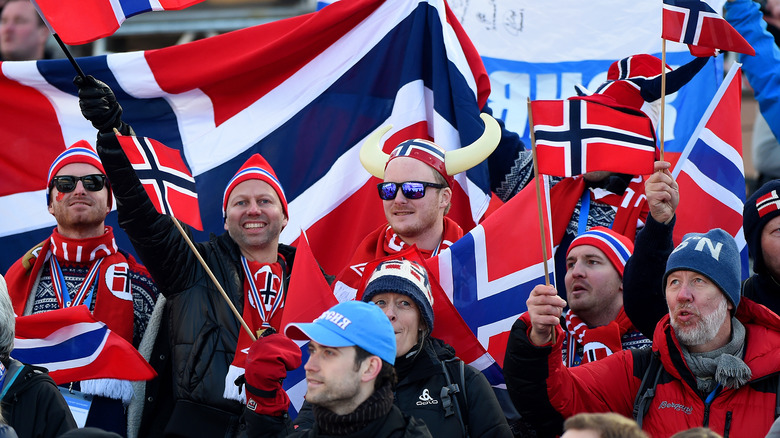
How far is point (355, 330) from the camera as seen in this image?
3.94 metres

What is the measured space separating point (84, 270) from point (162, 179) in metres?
0.75

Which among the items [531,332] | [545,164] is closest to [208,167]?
[545,164]

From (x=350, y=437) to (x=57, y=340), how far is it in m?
2.00

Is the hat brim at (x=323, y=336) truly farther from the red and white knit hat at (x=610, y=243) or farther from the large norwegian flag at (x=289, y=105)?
the large norwegian flag at (x=289, y=105)

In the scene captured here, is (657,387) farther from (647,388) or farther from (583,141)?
(583,141)

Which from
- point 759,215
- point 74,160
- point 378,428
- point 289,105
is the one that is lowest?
point 378,428

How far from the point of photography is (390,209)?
5.66 m

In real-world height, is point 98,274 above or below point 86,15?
below

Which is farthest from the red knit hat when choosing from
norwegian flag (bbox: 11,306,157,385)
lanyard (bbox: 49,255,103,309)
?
norwegian flag (bbox: 11,306,157,385)

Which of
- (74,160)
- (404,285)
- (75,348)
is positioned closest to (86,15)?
(74,160)

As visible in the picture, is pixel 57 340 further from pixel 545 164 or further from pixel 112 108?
pixel 545 164

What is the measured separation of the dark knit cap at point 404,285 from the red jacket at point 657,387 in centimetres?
41

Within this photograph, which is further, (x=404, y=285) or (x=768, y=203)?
(x=768, y=203)

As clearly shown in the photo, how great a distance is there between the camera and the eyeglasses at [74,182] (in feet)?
18.7
